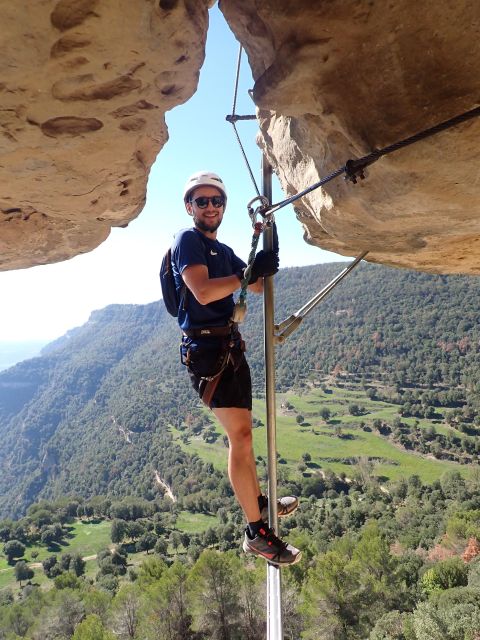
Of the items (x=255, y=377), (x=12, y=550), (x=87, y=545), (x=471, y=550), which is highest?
(x=255, y=377)

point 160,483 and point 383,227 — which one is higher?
point 383,227

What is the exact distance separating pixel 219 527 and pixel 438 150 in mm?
50631

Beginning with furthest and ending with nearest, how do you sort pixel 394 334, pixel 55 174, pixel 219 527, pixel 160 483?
pixel 394 334 < pixel 160 483 < pixel 219 527 < pixel 55 174

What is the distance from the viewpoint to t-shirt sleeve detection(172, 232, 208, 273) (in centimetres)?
263

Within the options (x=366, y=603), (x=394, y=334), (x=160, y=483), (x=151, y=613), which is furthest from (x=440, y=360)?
(x=151, y=613)

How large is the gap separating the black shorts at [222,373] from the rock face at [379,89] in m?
1.17

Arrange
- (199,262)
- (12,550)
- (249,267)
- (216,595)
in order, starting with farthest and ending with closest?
1. (12,550)
2. (216,595)
3. (199,262)
4. (249,267)

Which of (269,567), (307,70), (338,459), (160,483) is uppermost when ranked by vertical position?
(307,70)

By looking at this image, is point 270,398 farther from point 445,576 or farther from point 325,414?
point 325,414

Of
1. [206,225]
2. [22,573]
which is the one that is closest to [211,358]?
[206,225]

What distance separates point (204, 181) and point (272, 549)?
7.77 feet

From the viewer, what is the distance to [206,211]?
2.93m

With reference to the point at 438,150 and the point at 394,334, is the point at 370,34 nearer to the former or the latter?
the point at 438,150

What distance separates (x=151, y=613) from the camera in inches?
885
